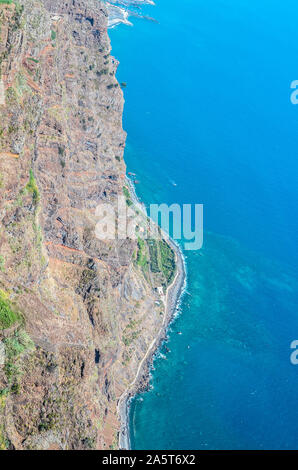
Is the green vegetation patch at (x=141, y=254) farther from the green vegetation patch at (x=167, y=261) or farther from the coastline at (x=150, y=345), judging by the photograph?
the coastline at (x=150, y=345)

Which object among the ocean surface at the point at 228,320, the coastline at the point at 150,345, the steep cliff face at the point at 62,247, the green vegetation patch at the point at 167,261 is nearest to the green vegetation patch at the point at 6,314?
the steep cliff face at the point at 62,247

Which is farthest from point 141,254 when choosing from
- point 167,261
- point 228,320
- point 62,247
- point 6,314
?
point 6,314

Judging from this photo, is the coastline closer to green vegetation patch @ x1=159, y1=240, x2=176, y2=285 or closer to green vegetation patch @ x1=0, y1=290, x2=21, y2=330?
green vegetation patch @ x1=159, y1=240, x2=176, y2=285

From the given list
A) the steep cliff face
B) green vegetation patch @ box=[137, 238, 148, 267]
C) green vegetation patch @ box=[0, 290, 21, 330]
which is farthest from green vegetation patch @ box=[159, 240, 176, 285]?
green vegetation patch @ box=[0, 290, 21, 330]

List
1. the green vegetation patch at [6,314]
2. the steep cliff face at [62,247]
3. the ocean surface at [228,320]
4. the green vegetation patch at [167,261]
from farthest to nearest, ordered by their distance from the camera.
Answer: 1. the green vegetation patch at [167,261]
2. the ocean surface at [228,320]
3. the steep cliff face at [62,247]
4. the green vegetation patch at [6,314]

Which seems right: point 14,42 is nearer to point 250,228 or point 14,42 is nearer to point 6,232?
point 6,232
